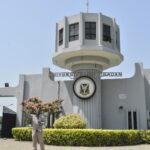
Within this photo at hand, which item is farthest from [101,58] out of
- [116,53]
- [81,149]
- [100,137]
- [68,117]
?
[81,149]

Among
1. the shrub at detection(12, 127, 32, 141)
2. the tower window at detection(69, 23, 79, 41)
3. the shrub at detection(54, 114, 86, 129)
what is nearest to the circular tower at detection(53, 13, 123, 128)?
the tower window at detection(69, 23, 79, 41)

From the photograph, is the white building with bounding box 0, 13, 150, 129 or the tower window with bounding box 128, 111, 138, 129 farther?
the tower window with bounding box 128, 111, 138, 129

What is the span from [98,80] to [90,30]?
3691 millimetres

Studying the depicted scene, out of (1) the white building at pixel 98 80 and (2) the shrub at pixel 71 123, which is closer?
(2) the shrub at pixel 71 123

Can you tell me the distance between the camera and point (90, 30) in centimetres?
2075

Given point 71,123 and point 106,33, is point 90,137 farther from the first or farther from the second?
point 106,33

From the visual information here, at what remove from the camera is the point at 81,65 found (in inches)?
843

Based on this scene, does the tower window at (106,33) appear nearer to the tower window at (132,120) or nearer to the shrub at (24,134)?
the tower window at (132,120)

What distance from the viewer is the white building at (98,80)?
20.5 m

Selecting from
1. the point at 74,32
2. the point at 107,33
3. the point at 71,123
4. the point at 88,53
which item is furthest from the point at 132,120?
the point at 74,32

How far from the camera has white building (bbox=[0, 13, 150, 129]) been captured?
67.3 feet

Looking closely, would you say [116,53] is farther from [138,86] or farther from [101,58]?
[138,86]

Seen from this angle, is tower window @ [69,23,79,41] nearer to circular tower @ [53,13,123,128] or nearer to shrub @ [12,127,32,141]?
circular tower @ [53,13,123,128]

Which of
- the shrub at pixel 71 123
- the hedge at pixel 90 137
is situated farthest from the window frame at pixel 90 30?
the hedge at pixel 90 137
